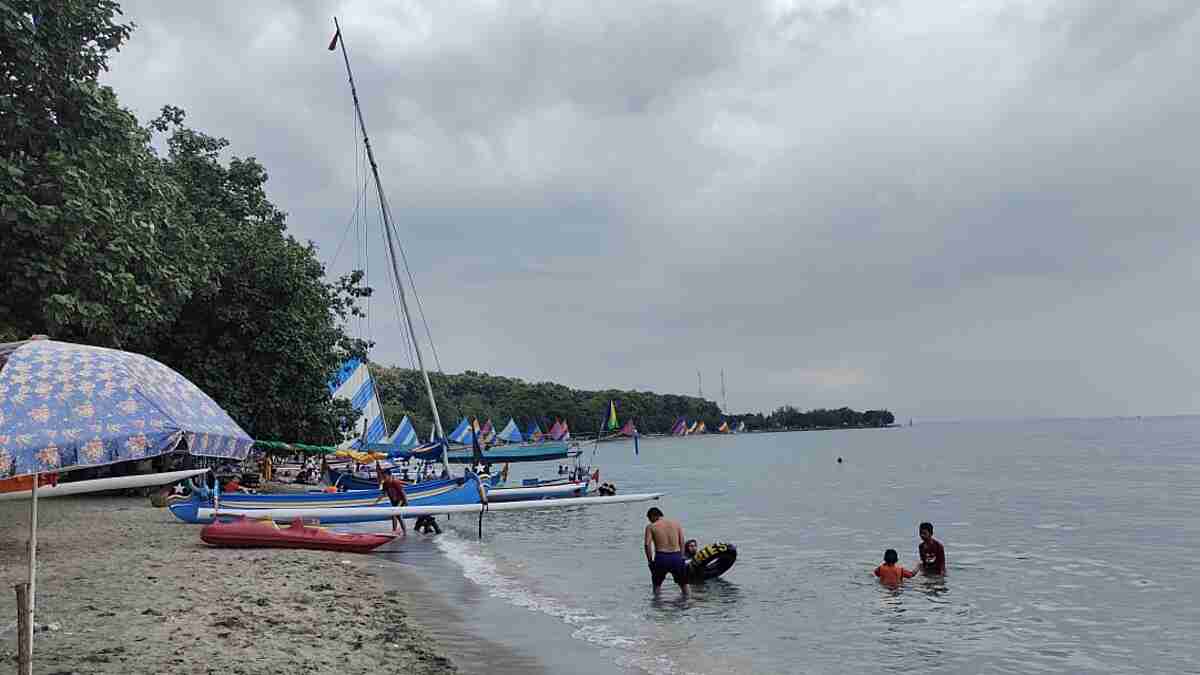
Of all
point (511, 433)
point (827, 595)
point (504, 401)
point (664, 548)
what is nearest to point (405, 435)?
point (664, 548)

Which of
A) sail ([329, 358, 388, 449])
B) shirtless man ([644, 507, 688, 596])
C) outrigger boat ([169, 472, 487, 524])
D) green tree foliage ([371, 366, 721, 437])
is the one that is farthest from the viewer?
green tree foliage ([371, 366, 721, 437])

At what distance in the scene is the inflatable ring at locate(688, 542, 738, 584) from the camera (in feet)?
60.0

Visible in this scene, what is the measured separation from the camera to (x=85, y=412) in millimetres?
5766

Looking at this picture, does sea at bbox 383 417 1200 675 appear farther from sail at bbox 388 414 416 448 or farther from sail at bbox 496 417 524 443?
sail at bbox 496 417 524 443

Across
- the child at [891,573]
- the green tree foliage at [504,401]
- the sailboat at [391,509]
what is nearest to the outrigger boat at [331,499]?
the sailboat at [391,509]

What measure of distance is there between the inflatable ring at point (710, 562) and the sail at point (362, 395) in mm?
26844

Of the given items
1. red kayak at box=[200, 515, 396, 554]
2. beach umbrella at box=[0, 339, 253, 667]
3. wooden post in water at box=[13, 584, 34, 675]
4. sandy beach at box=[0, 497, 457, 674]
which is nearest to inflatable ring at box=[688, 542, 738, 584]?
sandy beach at box=[0, 497, 457, 674]

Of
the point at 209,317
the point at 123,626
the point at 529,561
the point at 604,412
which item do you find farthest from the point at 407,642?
the point at 604,412

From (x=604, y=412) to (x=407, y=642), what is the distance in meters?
178

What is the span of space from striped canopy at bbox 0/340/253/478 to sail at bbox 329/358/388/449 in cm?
3601

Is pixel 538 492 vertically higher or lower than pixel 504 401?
lower

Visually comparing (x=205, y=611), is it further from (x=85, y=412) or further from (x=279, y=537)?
(x=279, y=537)

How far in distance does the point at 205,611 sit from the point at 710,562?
10347 millimetres

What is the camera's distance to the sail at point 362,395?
4300 cm
